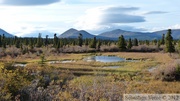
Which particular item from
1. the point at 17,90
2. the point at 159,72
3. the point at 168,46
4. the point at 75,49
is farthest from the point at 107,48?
the point at 17,90

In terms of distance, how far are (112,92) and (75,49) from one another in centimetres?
8230

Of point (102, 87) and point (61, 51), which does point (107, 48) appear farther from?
point (102, 87)

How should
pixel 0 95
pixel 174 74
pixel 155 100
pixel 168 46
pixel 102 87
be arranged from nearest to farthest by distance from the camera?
pixel 155 100 → pixel 0 95 → pixel 102 87 → pixel 174 74 → pixel 168 46

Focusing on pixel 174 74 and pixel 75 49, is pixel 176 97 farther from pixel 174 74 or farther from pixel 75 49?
pixel 75 49

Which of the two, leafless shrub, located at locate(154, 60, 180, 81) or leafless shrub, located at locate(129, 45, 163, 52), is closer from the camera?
leafless shrub, located at locate(154, 60, 180, 81)

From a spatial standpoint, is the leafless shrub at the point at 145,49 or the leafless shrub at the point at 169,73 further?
the leafless shrub at the point at 145,49

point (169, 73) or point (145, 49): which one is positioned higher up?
point (145, 49)

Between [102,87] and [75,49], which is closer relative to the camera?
[102,87]

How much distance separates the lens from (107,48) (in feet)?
317

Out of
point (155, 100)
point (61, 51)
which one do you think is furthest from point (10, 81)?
Result: point (61, 51)

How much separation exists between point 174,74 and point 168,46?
39340 mm

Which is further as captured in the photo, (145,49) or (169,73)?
(145,49)

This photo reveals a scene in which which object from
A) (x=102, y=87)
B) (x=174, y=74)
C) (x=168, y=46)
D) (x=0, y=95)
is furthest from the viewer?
(x=168, y=46)

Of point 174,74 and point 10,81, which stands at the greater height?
point 10,81
